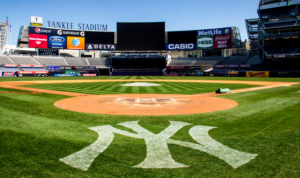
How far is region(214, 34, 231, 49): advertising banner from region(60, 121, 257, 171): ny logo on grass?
5788cm

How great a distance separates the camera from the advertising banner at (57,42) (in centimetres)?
6000

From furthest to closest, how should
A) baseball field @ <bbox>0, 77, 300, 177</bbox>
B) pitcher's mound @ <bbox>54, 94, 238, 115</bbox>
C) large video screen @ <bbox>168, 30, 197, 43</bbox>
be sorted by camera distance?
1. large video screen @ <bbox>168, 30, 197, 43</bbox>
2. pitcher's mound @ <bbox>54, 94, 238, 115</bbox>
3. baseball field @ <bbox>0, 77, 300, 177</bbox>

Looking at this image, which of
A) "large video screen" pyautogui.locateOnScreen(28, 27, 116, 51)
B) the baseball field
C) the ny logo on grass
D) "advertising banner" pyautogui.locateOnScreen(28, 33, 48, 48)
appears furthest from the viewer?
"large video screen" pyautogui.locateOnScreen(28, 27, 116, 51)

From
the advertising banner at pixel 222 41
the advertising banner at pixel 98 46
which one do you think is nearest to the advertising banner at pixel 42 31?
the advertising banner at pixel 98 46

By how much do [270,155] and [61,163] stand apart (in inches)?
157

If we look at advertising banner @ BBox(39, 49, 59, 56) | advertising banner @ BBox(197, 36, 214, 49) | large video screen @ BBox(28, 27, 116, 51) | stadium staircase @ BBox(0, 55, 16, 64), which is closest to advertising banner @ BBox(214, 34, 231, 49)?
advertising banner @ BBox(197, 36, 214, 49)

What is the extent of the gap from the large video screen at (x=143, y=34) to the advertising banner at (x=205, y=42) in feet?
36.4

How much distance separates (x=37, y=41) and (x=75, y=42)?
10588 mm

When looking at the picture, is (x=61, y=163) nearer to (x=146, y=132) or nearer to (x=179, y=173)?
(x=179, y=173)

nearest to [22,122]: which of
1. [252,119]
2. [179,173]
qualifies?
[179,173]

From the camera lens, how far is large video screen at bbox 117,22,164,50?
197 ft

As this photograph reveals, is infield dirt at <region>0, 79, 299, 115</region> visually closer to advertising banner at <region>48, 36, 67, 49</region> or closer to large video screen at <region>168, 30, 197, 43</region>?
large video screen at <region>168, 30, 197, 43</region>

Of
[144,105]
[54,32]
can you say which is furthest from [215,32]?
[144,105]

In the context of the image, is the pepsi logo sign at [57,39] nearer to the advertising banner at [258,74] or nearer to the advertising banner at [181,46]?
the advertising banner at [181,46]
